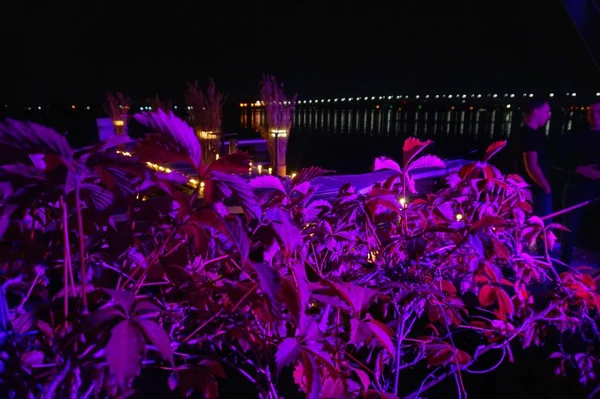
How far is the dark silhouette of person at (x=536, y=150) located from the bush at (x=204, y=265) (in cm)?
153

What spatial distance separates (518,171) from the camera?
2672 millimetres

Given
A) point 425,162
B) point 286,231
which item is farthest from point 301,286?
point 425,162

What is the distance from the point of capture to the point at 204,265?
737 millimetres

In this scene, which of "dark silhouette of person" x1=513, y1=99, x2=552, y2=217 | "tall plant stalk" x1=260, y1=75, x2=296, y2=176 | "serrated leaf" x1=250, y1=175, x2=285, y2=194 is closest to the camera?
"serrated leaf" x1=250, y1=175, x2=285, y2=194

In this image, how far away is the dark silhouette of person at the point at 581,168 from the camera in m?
2.53

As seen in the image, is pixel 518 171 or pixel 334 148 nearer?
pixel 518 171

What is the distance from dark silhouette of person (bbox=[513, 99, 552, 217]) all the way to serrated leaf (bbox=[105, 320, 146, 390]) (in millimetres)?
2571

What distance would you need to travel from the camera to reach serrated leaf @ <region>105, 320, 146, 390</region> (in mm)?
398

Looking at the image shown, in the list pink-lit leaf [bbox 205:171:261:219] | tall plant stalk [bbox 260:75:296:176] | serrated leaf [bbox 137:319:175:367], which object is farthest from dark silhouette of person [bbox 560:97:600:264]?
tall plant stalk [bbox 260:75:296:176]

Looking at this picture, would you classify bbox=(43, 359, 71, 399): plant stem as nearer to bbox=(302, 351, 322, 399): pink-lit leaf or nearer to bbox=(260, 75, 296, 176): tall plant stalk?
bbox=(302, 351, 322, 399): pink-lit leaf

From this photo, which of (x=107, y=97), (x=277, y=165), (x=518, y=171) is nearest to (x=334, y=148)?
(x=107, y=97)

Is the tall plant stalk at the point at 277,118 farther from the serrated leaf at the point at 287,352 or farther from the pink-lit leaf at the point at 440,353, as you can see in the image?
the serrated leaf at the point at 287,352

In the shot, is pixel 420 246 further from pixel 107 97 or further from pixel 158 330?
pixel 107 97

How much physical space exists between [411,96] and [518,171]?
178ft
